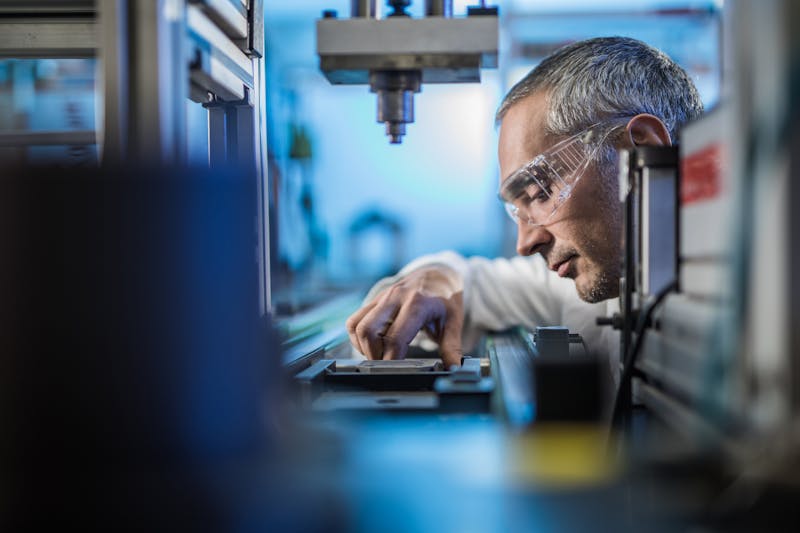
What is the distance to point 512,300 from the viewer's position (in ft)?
6.72

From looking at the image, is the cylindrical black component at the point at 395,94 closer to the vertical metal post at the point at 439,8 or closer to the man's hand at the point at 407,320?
the vertical metal post at the point at 439,8

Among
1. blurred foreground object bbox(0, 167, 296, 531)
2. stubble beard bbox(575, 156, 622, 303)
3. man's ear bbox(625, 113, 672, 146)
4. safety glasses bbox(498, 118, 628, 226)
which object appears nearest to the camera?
blurred foreground object bbox(0, 167, 296, 531)

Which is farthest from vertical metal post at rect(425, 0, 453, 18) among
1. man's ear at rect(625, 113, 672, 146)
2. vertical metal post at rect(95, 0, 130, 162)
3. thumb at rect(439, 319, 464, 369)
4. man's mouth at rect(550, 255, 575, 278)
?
man's mouth at rect(550, 255, 575, 278)

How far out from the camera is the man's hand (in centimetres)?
134

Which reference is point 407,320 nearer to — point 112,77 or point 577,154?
point 577,154

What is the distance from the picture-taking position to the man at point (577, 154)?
1.48 m

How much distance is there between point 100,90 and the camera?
68 cm

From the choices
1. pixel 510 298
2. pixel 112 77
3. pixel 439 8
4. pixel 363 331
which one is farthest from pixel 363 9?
pixel 510 298

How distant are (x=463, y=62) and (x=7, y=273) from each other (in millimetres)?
507

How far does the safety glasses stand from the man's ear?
4 centimetres

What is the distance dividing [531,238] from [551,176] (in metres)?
0.22

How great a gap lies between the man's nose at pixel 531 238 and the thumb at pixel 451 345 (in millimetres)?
253

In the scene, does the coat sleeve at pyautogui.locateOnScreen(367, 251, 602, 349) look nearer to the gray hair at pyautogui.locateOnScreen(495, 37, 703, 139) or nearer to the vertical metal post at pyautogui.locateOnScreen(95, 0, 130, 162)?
the gray hair at pyautogui.locateOnScreen(495, 37, 703, 139)

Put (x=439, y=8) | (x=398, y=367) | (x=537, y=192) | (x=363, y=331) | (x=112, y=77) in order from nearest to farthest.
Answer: (x=112, y=77), (x=439, y=8), (x=398, y=367), (x=363, y=331), (x=537, y=192)
